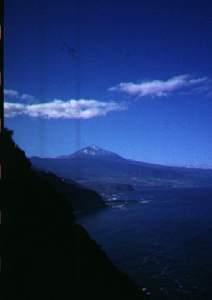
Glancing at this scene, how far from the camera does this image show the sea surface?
5625cm

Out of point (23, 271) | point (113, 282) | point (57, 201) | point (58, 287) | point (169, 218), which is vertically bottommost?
point (169, 218)

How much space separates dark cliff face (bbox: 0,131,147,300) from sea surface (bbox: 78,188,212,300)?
2084cm

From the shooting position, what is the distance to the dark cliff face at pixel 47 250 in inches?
872

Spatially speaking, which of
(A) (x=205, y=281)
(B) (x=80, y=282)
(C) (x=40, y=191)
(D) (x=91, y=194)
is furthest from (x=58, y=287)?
(D) (x=91, y=194)

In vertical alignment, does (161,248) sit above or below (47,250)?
below

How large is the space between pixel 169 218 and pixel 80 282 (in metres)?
117

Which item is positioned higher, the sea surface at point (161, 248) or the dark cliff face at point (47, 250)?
the dark cliff face at point (47, 250)

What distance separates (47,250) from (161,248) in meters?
65.0

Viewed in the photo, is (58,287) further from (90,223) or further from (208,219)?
(208,219)

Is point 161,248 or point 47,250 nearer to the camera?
point 47,250

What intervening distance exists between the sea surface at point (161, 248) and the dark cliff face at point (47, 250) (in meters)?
20.8

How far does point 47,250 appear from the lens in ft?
89.9

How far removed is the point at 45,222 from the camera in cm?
3133

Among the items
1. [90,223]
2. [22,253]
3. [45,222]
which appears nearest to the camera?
[22,253]
